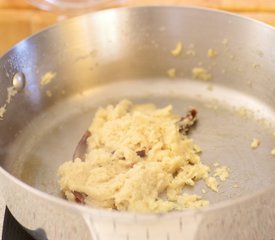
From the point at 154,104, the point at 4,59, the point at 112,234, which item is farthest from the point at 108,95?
the point at 112,234

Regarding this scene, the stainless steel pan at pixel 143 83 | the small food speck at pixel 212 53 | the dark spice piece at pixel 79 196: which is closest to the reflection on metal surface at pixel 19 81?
the stainless steel pan at pixel 143 83

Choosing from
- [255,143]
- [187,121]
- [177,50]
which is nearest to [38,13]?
[177,50]

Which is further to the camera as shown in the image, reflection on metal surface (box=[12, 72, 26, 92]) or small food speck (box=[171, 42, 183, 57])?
small food speck (box=[171, 42, 183, 57])

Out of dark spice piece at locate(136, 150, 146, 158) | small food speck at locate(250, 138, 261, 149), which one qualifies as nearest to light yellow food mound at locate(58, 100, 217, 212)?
dark spice piece at locate(136, 150, 146, 158)

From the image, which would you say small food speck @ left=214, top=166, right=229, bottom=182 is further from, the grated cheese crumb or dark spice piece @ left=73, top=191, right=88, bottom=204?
the grated cheese crumb

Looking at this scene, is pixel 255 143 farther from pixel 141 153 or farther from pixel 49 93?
pixel 49 93
